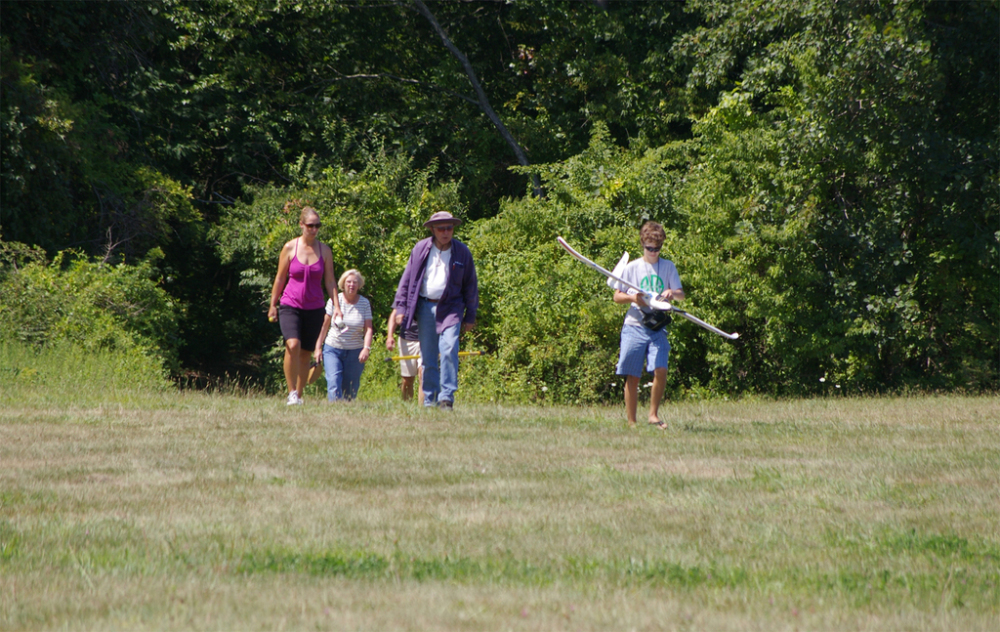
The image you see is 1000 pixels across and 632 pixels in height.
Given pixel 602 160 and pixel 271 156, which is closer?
pixel 602 160

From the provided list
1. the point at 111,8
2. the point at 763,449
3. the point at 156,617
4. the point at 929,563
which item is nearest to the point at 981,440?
the point at 763,449

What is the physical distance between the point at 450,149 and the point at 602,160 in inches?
251

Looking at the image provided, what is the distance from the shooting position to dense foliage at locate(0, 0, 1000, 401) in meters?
16.8

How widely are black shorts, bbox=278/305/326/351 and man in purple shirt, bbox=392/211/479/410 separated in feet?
2.87

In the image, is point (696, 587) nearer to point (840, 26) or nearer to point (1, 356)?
point (1, 356)

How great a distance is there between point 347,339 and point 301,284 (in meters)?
1.66

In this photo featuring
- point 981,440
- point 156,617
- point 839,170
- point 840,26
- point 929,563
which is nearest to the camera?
point 156,617

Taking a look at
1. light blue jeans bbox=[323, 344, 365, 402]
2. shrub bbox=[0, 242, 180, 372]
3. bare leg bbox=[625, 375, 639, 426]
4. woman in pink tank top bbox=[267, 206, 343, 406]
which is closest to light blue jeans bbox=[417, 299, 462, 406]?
woman in pink tank top bbox=[267, 206, 343, 406]

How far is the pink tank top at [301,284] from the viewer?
35.2 feet

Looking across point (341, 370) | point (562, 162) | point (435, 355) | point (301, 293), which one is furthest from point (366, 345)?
point (562, 162)

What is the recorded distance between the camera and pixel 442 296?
408 inches

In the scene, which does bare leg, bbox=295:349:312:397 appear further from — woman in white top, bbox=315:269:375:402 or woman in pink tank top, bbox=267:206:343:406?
woman in white top, bbox=315:269:375:402

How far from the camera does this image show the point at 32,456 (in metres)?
7.37

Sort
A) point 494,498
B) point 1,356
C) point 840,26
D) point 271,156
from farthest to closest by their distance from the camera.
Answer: point 271,156 → point 840,26 → point 1,356 → point 494,498
